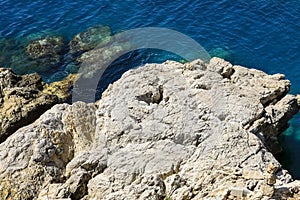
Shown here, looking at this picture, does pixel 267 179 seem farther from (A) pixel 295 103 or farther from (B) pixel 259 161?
(A) pixel 295 103

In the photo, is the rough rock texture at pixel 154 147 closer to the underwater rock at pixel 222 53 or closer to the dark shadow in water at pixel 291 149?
the dark shadow in water at pixel 291 149

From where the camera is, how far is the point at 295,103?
24344 mm

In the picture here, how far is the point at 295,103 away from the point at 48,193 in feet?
47.7

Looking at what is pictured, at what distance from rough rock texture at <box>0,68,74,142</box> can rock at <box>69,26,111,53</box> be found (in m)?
8.10

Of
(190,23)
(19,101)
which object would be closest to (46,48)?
(190,23)

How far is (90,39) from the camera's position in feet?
115

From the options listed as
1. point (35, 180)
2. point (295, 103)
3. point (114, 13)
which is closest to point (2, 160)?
point (35, 180)

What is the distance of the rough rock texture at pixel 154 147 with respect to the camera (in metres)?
15.8

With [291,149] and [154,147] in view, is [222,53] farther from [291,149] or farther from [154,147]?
[154,147]

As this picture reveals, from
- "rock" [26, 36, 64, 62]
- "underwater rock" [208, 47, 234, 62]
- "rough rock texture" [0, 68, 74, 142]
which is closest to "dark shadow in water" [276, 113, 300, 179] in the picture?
"underwater rock" [208, 47, 234, 62]

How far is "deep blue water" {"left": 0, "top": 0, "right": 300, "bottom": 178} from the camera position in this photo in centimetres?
3234

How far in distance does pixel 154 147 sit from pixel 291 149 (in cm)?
1099

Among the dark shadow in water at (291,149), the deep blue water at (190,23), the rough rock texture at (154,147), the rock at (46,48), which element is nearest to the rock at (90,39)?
the deep blue water at (190,23)

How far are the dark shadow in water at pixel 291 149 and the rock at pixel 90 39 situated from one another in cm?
1540
